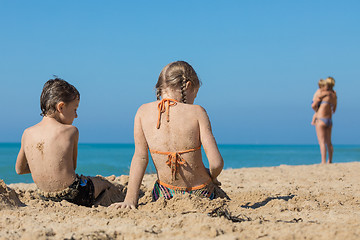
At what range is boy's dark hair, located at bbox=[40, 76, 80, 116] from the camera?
3.97 meters

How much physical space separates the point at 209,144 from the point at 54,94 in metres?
1.69

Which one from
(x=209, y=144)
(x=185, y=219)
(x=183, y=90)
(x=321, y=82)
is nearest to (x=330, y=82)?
(x=321, y=82)

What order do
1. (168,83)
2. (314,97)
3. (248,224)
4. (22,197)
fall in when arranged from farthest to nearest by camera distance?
(314,97) < (22,197) < (168,83) < (248,224)

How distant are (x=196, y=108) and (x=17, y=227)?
1.69 meters

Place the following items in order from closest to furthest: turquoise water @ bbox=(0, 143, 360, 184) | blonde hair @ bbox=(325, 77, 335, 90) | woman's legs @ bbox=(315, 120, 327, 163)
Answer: blonde hair @ bbox=(325, 77, 335, 90)
woman's legs @ bbox=(315, 120, 327, 163)
turquoise water @ bbox=(0, 143, 360, 184)

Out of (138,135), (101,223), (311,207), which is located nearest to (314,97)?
(311,207)

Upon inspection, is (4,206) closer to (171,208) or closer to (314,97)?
(171,208)

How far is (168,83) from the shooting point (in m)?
3.58

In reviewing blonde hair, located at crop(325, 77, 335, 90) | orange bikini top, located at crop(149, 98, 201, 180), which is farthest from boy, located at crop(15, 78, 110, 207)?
blonde hair, located at crop(325, 77, 335, 90)

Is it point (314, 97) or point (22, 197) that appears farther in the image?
point (314, 97)

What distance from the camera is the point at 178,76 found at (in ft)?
11.6

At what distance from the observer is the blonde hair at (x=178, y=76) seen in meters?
3.55

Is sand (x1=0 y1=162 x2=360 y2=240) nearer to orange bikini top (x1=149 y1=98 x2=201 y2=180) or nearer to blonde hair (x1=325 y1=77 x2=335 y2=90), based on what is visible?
orange bikini top (x1=149 y1=98 x2=201 y2=180)

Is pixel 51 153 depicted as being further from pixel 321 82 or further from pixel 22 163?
pixel 321 82
